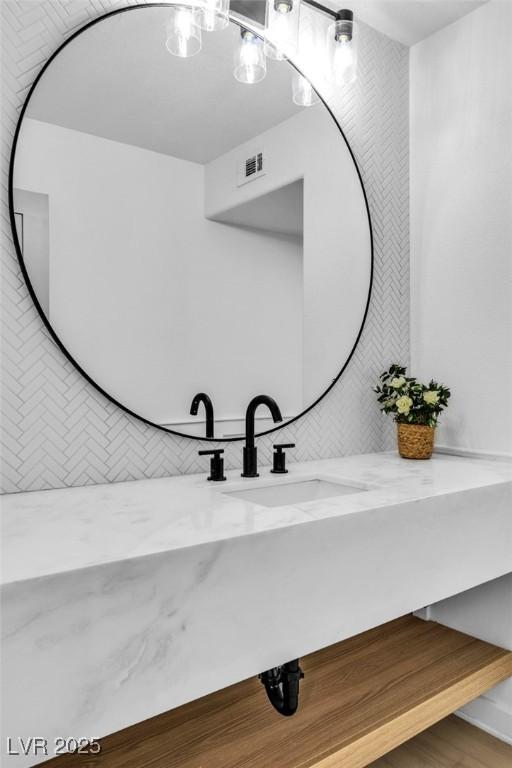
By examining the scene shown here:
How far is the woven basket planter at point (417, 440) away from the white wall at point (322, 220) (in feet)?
1.05

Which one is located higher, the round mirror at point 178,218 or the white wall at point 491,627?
the round mirror at point 178,218

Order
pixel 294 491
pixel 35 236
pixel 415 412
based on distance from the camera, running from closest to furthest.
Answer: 1. pixel 35 236
2. pixel 294 491
3. pixel 415 412

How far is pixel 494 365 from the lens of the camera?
1893mm

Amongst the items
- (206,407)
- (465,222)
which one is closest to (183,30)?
(206,407)

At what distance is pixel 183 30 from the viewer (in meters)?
1.47

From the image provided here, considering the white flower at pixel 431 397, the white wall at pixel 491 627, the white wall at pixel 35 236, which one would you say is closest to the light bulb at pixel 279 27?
the white wall at pixel 35 236

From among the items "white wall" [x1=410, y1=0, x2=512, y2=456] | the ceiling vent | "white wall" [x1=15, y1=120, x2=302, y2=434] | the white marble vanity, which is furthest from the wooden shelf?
the ceiling vent

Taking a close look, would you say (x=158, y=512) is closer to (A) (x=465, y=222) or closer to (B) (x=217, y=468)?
(B) (x=217, y=468)

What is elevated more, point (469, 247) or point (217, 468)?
point (469, 247)

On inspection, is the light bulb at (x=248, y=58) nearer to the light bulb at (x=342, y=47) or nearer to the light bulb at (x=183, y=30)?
the light bulb at (x=183, y=30)

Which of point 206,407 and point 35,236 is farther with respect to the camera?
point 206,407

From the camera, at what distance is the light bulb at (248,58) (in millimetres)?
1602

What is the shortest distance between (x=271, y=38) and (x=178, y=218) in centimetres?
64

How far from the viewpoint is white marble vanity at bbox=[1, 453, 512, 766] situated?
2.57 ft
